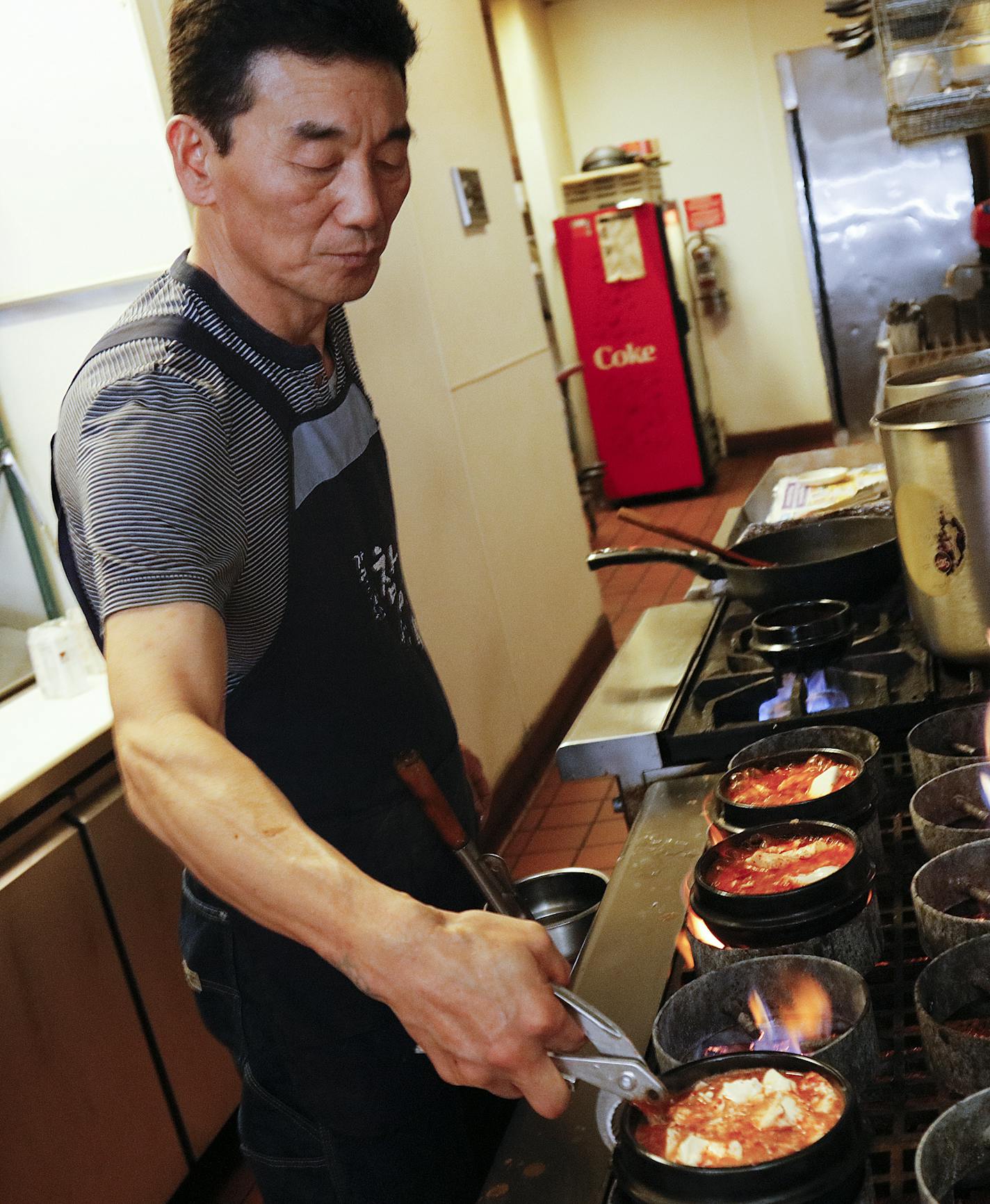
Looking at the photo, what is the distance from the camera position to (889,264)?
6207 mm

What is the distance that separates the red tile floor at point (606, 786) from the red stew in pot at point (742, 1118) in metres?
2.07

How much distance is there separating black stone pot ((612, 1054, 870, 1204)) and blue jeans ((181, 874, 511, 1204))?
27.7 inches

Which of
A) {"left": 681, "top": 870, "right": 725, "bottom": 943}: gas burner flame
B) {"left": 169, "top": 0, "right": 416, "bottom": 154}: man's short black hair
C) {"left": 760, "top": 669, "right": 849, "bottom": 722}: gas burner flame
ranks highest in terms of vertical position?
{"left": 169, "top": 0, "right": 416, "bottom": 154}: man's short black hair

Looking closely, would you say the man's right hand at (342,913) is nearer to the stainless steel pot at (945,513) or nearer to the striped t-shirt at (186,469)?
the striped t-shirt at (186,469)

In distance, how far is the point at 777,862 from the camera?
124 cm

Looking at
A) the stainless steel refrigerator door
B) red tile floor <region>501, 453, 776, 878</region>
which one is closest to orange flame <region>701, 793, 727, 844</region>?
red tile floor <region>501, 453, 776, 878</region>

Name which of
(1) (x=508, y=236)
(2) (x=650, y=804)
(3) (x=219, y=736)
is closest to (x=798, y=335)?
(1) (x=508, y=236)

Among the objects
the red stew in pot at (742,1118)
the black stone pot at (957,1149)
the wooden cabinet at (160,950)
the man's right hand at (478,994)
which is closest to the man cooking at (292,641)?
the man's right hand at (478,994)

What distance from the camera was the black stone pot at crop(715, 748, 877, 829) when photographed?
50.6 inches

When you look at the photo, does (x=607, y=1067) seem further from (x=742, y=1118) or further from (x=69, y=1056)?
(x=69, y=1056)

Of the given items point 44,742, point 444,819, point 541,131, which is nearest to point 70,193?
point 44,742

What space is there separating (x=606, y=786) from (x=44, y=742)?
2205 millimetres

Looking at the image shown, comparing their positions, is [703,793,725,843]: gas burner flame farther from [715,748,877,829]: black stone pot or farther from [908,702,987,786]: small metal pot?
[908,702,987,786]: small metal pot

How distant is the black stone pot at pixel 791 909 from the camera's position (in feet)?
3.65
